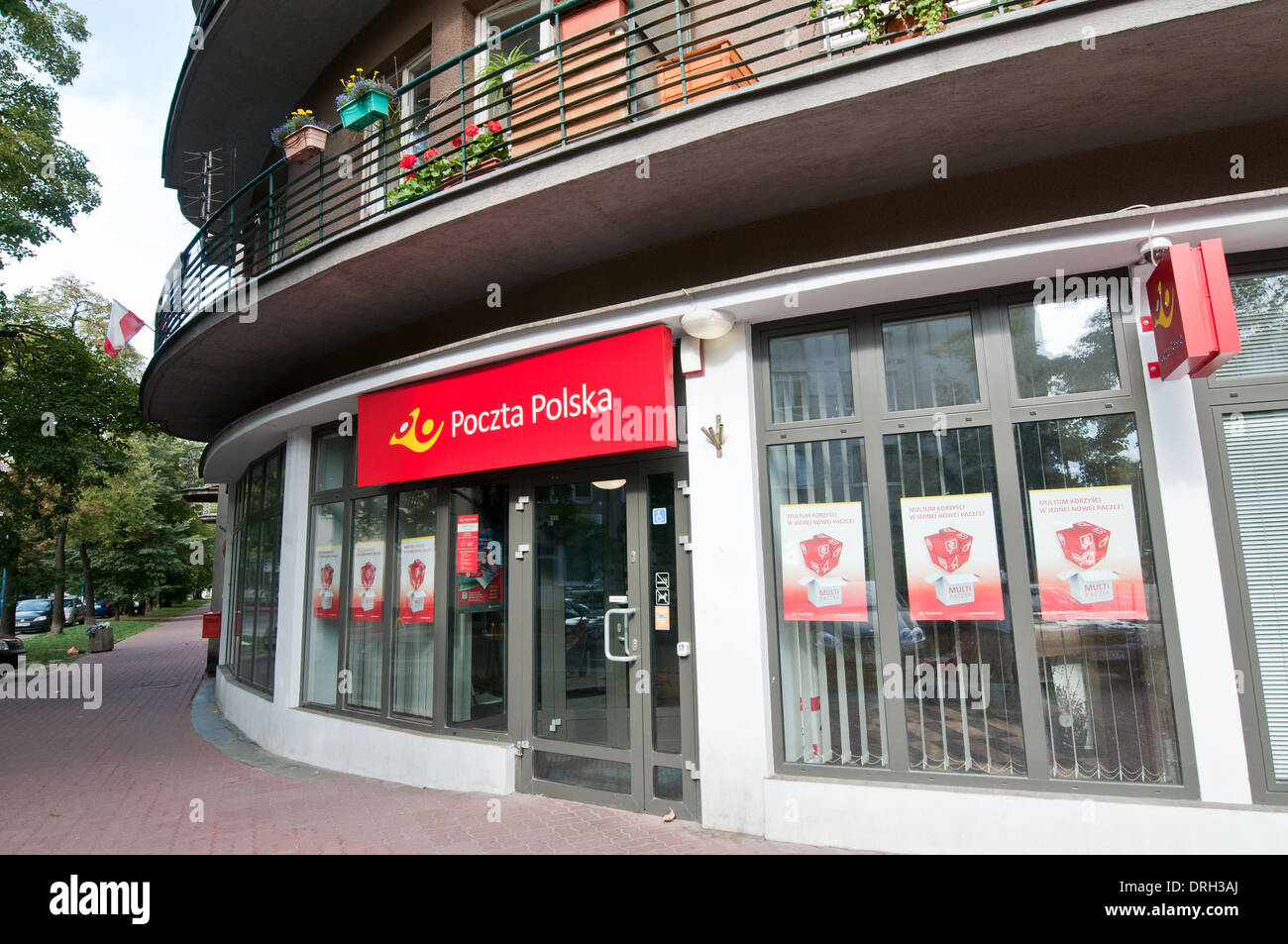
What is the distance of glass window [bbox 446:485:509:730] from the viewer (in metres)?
6.38

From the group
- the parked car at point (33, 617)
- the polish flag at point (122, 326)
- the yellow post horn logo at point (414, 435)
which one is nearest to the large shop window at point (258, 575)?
the polish flag at point (122, 326)

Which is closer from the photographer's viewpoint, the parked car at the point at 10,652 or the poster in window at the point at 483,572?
the poster in window at the point at 483,572

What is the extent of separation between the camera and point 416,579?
23.3 ft

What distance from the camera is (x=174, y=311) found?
380 inches

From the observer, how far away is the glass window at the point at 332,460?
26.8 feet

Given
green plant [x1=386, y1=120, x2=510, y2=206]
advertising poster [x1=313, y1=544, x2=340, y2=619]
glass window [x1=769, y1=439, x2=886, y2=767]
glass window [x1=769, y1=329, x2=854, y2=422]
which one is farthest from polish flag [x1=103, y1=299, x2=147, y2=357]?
glass window [x1=769, y1=439, x2=886, y2=767]

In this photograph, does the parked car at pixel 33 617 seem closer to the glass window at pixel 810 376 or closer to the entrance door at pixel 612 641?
the entrance door at pixel 612 641

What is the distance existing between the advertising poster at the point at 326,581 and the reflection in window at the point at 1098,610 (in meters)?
6.78

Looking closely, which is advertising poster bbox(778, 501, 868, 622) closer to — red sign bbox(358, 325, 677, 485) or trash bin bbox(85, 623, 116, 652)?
red sign bbox(358, 325, 677, 485)

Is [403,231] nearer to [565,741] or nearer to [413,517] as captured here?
[413,517]

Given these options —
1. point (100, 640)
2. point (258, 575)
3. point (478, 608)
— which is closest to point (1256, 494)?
point (478, 608)

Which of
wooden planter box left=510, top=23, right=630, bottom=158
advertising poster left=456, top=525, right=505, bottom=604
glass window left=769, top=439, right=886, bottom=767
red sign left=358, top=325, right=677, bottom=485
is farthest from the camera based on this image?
advertising poster left=456, top=525, right=505, bottom=604
